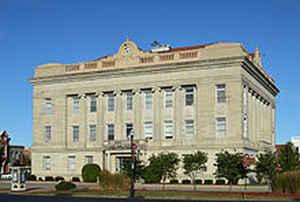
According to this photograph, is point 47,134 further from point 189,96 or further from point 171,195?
point 171,195

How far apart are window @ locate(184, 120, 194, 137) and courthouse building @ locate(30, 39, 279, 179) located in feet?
0.40

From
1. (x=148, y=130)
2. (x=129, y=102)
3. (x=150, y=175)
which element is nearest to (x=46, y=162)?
(x=129, y=102)

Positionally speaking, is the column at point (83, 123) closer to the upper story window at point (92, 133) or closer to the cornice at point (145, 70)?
the upper story window at point (92, 133)

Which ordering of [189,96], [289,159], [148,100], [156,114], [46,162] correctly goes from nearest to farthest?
1. [189,96]
2. [156,114]
3. [148,100]
4. [46,162]
5. [289,159]

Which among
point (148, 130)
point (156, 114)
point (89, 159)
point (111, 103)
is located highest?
point (111, 103)

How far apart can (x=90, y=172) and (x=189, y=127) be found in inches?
542

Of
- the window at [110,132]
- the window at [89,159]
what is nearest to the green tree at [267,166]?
the window at [110,132]

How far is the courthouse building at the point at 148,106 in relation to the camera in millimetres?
55938

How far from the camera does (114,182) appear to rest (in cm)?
4188

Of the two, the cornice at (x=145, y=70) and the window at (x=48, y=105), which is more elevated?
the cornice at (x=145, y=70)

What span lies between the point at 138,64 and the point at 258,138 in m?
18.9

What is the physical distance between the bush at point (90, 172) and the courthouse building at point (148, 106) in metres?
1.73

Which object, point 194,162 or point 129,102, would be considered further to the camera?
point 129,102

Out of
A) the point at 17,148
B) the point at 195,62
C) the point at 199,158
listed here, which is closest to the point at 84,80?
the point at 195,62
